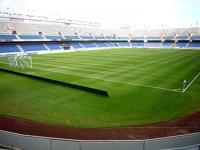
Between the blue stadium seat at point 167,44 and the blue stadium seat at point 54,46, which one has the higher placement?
the blue stadium seat at point 54,46

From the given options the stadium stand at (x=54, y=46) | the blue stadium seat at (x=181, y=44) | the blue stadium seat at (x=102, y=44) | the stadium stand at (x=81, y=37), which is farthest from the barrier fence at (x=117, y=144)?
the blue stadium seat at (x=181, y=44)

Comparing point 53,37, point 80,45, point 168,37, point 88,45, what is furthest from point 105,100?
point 168,37

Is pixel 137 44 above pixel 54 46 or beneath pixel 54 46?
→ beneath

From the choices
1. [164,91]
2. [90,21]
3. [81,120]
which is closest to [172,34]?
[90,21]

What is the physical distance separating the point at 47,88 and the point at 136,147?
1602 centimetres

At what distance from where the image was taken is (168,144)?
877 centimetres

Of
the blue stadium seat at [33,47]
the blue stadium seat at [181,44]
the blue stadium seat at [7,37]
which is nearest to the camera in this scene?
the blue stadium seat at [7,37]

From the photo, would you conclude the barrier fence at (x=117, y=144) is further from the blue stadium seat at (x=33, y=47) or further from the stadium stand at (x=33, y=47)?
the blue stadium seat at (x=33, y=47)

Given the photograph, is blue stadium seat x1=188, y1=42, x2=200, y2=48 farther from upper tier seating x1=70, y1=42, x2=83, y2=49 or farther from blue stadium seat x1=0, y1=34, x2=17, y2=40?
blue stadium seat x1=0, y1=34, x2=17, y2=40

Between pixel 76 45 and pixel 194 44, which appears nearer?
pixel 76 45

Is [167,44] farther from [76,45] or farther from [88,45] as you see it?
[76,45]

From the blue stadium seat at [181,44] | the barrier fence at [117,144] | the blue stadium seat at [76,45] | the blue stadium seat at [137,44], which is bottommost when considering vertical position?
the blue stadium seat at [137,44]

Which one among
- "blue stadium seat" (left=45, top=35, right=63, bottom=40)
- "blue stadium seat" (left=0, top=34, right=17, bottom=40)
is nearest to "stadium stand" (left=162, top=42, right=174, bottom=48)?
"blue stadium seat" (left=45, top=35, right=63, bottom=40)

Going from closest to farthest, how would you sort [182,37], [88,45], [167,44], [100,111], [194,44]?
[100,111] → [88,45] → [194,44] → [167,44] → [182,37]
